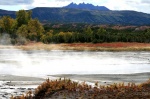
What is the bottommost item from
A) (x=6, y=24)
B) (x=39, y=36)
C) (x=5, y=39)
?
(x=5, y=39)

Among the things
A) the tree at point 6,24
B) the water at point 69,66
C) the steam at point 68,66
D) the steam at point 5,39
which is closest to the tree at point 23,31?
the steam at point 5,39

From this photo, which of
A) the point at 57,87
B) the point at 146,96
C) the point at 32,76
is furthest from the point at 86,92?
the point at 32,76

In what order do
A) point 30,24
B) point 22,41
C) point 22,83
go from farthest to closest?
1. point 30,24
2. point 22,41
3. point 22,83

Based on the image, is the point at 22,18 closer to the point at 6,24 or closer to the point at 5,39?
the point at 6,24

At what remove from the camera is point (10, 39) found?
102938 mm

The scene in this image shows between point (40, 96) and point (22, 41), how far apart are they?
85.8 m

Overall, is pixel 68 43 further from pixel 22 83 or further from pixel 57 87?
pixel 57 87

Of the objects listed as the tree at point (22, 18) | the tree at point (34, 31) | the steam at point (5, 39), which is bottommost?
the steam at point (5, 39)

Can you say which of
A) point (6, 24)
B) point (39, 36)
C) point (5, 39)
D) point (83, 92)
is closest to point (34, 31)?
point (39, 36)

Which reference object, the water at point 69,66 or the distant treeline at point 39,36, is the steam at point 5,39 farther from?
the water at point 69,66

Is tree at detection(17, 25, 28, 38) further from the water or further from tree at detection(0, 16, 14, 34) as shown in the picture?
the water

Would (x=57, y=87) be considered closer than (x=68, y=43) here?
Yes

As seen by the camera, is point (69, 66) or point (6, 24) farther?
point (6, 24)

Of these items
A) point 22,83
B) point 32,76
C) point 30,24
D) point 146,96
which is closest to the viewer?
point 146,96
